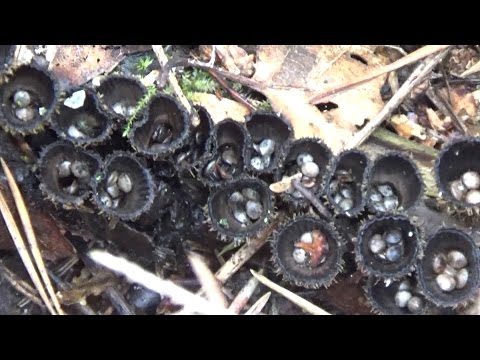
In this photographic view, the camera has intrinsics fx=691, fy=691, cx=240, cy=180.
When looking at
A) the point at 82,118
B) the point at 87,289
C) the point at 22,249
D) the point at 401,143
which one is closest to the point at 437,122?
the point at 401,143

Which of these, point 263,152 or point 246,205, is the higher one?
point 263,152

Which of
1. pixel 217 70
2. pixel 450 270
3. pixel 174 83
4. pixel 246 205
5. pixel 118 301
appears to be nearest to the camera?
pixel 450 270

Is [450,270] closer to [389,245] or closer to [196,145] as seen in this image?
[389,245]

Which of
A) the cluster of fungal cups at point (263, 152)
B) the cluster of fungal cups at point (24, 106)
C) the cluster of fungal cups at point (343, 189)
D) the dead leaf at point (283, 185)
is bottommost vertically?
the cluster of fungal cups at point (343, 189)

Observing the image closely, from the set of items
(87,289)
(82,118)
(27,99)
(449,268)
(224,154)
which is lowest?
(449,268)

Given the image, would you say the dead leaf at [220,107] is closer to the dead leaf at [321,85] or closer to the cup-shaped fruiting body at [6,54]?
the dead leaf at [321,85]

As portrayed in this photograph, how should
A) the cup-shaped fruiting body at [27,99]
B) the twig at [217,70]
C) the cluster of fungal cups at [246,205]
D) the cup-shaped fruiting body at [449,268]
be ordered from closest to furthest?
the cup-shaped fruiting body at [449,268]
the cup-shaped fruiting body at [27,99]
the cluster of fungal cups at [246,205]
the twig at [217,70]

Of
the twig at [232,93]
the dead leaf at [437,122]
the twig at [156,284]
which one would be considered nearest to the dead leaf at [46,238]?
the twig at [156,284]
